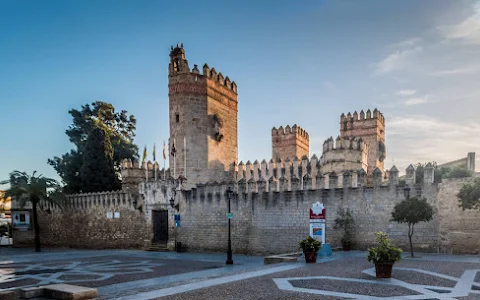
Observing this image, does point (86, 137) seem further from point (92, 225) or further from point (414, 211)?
point (414, 211)


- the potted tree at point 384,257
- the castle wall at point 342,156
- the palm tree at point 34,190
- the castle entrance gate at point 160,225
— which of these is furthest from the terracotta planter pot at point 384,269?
the palm tree at point 34,190

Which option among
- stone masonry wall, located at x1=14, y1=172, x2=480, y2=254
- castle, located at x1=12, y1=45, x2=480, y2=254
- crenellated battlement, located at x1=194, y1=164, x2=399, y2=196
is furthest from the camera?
crenellated battlement, located at x1=194, y1=164, x2=399, y2=196

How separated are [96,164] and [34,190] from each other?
644cm

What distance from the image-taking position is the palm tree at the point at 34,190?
3125cm

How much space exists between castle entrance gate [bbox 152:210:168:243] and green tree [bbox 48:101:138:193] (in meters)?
11.9

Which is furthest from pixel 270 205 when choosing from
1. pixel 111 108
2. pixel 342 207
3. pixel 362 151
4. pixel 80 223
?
pixel 111 108

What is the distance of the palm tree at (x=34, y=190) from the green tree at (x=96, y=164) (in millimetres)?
3807

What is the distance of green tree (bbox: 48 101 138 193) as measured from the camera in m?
40.0

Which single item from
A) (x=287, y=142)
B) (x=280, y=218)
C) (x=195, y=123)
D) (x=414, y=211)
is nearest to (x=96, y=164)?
(x=195, y=123)

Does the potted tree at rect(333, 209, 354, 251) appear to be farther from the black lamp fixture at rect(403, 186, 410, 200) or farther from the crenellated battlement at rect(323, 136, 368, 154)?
the crenellated battlement at rect(323, 136, 368, 154)

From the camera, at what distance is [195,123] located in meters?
27.7

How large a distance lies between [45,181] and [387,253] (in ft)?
96.4

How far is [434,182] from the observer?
58.7ft

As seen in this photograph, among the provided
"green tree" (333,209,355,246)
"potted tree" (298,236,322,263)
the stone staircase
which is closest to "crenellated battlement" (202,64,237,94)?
the stone staircase
